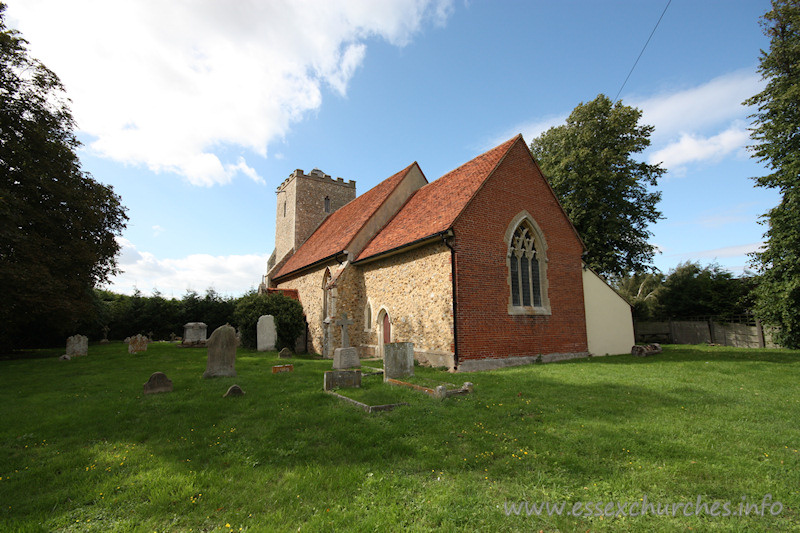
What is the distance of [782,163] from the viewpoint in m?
17.0

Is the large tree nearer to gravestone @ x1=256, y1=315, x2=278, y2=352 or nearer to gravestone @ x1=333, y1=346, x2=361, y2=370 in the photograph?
gravestone @ x1=256, y1=315, x2=278, y2=352

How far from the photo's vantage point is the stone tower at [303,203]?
28.8m

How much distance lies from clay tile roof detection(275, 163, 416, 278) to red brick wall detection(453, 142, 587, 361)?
623 cm

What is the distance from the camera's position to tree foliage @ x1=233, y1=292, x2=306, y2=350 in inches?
719

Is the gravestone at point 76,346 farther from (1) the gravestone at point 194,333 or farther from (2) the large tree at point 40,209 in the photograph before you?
(1) the gravestone at point 194,333

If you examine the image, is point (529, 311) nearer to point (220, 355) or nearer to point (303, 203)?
point (220, 355)

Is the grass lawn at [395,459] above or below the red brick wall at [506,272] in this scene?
below

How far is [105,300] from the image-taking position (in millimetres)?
27906

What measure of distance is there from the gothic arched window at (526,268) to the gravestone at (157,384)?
33.4ft

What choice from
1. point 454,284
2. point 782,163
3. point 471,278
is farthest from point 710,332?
point 454,284

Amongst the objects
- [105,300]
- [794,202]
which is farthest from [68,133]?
[794,202]

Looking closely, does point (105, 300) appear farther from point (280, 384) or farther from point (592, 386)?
point (592, 386)

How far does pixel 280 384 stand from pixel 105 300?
1053 inches

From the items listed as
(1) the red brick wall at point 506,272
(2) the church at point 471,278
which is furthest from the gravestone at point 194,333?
(1) the red brick wall at point 506,272
